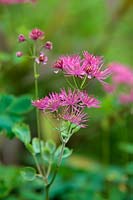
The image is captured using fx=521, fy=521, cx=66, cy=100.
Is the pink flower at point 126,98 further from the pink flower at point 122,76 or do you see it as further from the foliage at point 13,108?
the foliage at point 13,108

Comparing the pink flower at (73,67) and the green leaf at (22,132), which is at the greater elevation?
the pink flower at (73,67)

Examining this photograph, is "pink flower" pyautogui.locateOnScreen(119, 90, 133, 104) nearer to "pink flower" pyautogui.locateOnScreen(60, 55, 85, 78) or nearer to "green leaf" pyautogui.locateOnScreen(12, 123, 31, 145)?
"green leaf" pyautogui.locateOnScreen(12, 123, 31, 145)

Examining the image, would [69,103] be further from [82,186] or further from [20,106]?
[82,186]

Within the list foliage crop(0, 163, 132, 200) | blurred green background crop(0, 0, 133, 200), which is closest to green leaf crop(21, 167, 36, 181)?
blurred green background crop(0, 0, 133, 200)

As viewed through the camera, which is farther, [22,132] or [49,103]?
[22,132]

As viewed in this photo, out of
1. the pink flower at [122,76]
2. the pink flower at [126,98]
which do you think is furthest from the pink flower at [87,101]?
A: the pink flower at [122,76]

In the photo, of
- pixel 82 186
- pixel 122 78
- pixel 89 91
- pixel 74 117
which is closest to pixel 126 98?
pixel 122 78

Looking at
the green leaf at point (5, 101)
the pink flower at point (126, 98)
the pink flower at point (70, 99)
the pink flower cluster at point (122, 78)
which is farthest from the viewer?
the pink flower cluster at point (122, 78)
